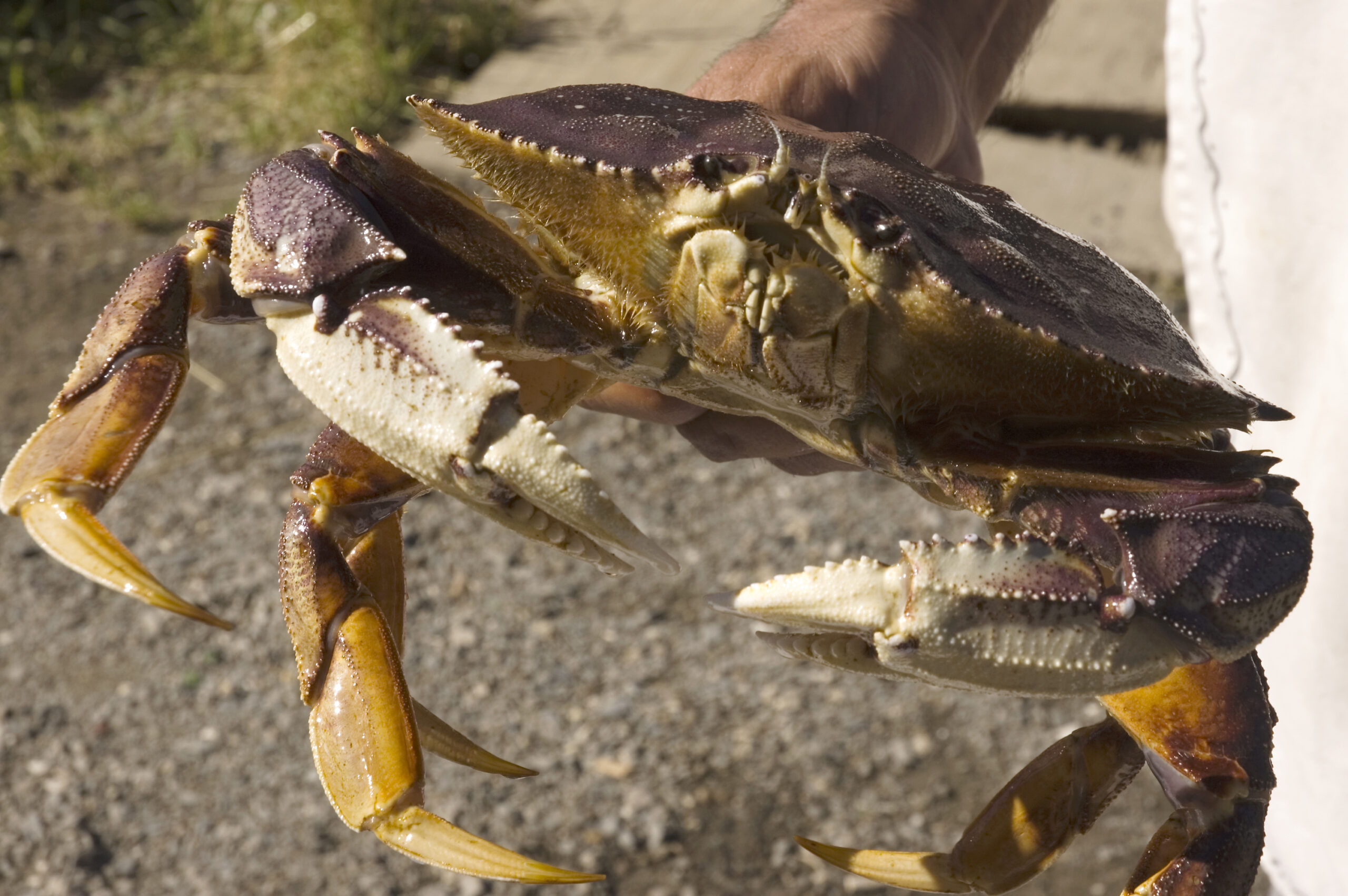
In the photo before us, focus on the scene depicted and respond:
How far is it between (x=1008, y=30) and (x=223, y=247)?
1822 mm

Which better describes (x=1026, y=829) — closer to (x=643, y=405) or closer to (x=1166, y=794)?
(x=1166, y=794)

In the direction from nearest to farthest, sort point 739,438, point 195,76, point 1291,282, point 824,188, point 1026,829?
point 824,188
point 1026,829
point 739,438
point 1291,282
point 195,76

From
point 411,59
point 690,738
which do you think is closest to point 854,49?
point 690,738

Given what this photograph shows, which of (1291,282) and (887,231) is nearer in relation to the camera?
(887,231)

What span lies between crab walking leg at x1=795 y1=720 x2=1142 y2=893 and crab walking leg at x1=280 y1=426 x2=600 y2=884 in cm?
45

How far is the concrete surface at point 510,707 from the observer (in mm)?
3188

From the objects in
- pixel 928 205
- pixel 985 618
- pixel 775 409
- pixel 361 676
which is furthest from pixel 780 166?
pixel 361 676

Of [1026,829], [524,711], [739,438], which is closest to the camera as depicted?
[1026,829]

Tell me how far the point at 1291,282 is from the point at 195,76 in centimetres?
509

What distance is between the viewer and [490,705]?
3539 millimetres

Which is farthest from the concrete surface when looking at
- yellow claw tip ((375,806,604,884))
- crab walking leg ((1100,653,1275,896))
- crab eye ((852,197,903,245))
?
crab eye ((852,197,903,245))

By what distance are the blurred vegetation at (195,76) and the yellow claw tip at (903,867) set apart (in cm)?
412

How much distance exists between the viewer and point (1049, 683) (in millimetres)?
1401

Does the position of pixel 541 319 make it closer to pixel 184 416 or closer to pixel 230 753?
pixel 230 753
